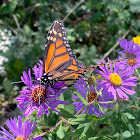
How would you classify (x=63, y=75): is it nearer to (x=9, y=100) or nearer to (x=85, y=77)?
(x=85, y=77)

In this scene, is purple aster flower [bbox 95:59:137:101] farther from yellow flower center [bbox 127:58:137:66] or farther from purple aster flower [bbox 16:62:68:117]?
purple aster flower [bbox 16:62:68:117]

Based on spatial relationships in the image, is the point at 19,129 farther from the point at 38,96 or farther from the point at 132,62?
the point at 132,62

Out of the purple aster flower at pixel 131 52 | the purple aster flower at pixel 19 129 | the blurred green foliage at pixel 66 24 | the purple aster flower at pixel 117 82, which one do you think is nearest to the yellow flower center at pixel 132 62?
the purple aster flower at pixel 131 52

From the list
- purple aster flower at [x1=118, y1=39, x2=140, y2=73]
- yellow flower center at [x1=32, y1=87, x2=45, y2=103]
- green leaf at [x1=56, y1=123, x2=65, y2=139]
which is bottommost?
green leaf at [x1=56, y1=123, x2=65, y2=139]

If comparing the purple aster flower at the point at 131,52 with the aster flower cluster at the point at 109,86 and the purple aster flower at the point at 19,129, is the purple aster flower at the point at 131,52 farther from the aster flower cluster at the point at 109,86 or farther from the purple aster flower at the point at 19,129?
the purple aster flower at the point at 19,129

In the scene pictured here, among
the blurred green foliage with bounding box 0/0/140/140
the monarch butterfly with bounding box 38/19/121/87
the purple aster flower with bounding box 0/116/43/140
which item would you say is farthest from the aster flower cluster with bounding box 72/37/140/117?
the blurred green foliage with bounding box 0/0/140/140

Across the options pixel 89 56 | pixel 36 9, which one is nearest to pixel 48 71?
pixel 89 56
